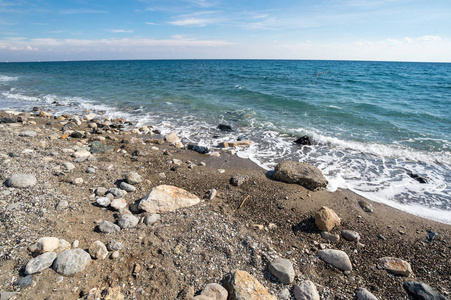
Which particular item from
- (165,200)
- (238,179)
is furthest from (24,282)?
(238,179)

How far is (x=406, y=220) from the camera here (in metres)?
4.61

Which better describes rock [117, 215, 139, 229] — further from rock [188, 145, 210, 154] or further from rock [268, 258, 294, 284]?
rock [188, 145, 210, 154]

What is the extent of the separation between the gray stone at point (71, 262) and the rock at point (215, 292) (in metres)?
1.59

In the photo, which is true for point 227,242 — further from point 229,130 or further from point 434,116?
point 434,116

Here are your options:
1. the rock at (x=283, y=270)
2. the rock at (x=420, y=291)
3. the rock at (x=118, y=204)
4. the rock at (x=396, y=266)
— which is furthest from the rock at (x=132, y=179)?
the rock at (x=420, y=291)

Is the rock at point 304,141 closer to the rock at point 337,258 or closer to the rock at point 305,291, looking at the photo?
the rock at point 337,258

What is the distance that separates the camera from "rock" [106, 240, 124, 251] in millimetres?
3216

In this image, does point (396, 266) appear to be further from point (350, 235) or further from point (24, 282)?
point (24, 282)

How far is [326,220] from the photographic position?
402cm

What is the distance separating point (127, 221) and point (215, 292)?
6.25 ft

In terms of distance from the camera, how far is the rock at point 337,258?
3293 millimetres

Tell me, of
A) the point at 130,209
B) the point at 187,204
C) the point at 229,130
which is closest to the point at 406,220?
the point at 187,204

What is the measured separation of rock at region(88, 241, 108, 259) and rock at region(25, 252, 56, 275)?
0.42m

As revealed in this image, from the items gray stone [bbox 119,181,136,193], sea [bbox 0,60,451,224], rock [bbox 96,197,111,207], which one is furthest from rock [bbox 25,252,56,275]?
sea [bbox 0,60,451,224]
